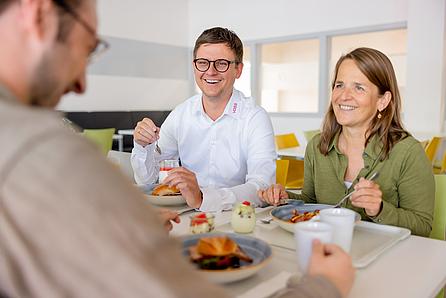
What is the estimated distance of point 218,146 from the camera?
215 cm

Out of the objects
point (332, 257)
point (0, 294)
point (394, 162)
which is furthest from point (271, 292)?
point (394, 162)

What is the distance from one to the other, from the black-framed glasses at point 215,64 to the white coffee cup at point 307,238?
138cm

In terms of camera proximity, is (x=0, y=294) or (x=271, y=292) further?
(x=271, y=292)

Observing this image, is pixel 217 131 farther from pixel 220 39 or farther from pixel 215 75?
pixel 220 39

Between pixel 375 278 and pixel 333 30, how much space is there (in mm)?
6013

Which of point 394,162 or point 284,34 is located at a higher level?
point 284,34

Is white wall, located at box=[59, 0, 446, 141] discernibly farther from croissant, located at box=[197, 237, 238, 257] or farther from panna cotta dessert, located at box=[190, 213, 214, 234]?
croissant, located at box=[197, 237, 238, 257]

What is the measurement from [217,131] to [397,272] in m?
1.32

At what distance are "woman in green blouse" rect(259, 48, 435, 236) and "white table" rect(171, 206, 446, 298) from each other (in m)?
0.35

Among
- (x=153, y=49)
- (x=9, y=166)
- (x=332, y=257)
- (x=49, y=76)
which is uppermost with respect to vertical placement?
(x=153, y=49)

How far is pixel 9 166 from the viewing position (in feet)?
1.52

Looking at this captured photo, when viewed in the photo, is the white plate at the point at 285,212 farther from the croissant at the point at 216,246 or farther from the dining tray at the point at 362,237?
the croissant at the point at 216,246

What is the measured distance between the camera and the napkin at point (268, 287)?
33.3 inches

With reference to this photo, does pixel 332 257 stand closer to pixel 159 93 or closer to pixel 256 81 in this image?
pixel 256 81
